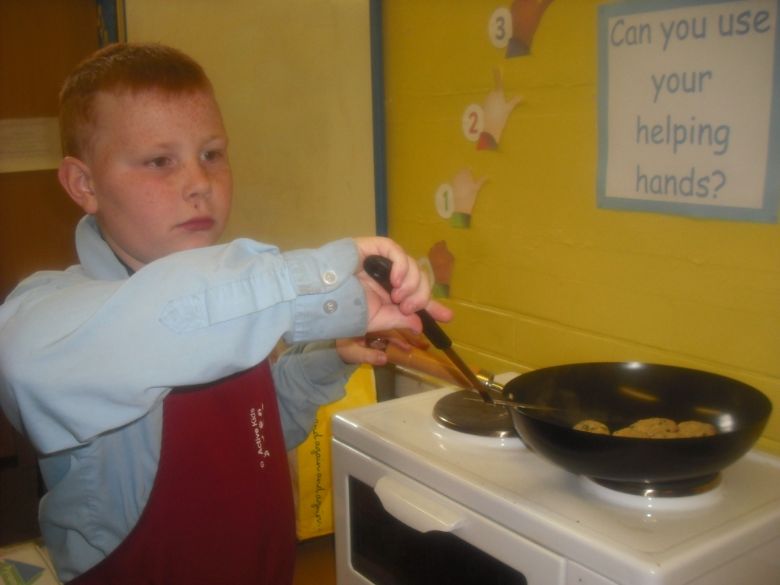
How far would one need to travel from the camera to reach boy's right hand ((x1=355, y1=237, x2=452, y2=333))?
73 centimetres

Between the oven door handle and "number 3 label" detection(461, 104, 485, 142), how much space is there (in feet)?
2.03

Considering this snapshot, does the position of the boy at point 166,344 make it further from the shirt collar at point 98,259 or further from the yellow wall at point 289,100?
the yellow wall at point 289,100

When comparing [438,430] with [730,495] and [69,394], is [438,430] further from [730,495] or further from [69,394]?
[69,394]

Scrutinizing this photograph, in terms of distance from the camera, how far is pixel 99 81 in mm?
907

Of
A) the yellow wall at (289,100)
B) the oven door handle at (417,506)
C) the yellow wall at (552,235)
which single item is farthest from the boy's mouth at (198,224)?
the yellow wall at (289,100)

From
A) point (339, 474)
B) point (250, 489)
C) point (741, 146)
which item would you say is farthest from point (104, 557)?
point (741, 146)

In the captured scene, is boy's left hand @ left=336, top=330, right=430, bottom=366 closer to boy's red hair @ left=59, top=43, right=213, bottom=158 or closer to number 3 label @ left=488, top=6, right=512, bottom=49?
boy's red hair @ left=59, top=43, right=213, bottom=158

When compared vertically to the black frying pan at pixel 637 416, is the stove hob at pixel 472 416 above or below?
below

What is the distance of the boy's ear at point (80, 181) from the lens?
0.93 metres

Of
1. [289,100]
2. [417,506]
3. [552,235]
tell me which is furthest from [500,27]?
[417,506]

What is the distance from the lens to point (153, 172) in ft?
2.93

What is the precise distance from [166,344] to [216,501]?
411 millimetres

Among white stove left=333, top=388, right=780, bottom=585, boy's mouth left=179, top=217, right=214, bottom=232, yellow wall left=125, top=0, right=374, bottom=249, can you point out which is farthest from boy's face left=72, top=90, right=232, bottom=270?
yellow wall left=125, top=0, right=374, bottom=249

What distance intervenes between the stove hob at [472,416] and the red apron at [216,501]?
0.76ft
